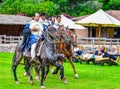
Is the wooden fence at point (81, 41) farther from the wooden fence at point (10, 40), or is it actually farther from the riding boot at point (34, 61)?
the riding boot at point (34, 61)

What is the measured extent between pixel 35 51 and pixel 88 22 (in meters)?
13.9

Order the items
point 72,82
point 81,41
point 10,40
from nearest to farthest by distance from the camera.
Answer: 1. point 72,82
2. point 10,40
3. point 81,41

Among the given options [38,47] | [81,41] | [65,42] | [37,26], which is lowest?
[81,41]

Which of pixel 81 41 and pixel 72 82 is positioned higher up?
pixel 72 82

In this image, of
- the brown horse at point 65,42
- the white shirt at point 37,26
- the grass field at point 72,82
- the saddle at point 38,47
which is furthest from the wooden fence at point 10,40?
the saddle at point 38,47

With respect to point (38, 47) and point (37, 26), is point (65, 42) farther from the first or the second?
point (38, 47)

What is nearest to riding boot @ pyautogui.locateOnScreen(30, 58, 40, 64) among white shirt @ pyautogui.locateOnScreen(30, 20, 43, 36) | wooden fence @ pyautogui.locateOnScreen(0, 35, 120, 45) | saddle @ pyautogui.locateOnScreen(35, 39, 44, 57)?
saddle @ pyautogui.locateOnScreen(35, 39, 44, 57)

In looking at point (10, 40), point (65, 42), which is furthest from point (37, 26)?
point (10, 40)

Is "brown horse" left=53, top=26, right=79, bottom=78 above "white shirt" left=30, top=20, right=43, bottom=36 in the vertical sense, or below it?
below

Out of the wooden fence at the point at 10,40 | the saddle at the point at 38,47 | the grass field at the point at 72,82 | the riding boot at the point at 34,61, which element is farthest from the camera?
the wooden fence at the point at 10,40

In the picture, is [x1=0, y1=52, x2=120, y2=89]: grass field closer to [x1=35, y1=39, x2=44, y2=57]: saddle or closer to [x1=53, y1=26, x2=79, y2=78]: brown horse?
[x1=53, y1=26, x2=79, y2=78]: brown horse

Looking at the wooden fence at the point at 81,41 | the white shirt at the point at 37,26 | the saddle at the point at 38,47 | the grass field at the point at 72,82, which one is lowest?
the wooden fence at the point at 81,41

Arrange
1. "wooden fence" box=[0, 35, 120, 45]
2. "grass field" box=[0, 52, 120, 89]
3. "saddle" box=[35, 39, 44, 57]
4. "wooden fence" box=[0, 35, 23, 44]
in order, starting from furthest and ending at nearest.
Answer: "wooden fence" box=[0, 35, 120, 45] → "wooden fence" box=[0, 35, 23, 44] → "grass field" box=[0, 52, 120, 89] → "saddle" box=[35, 39, 44, 57]

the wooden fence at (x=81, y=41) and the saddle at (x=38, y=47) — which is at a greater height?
the saddle at (x=38, y=47)
